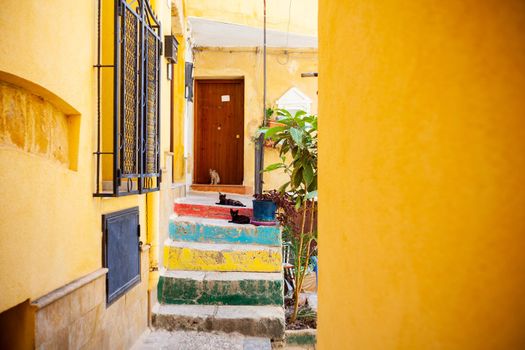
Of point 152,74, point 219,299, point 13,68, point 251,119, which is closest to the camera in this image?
point 13,68

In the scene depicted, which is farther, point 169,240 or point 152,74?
point 169,240

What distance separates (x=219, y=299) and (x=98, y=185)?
6.63ft

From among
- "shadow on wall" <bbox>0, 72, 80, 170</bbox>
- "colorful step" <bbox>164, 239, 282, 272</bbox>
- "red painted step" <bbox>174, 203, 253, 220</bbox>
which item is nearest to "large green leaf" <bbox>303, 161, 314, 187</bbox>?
"colorful step" <bbox>164, 239, 282, 272</bbox>

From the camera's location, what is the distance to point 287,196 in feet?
15.3

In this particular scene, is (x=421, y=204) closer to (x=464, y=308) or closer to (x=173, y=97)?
(x=464, y=308)

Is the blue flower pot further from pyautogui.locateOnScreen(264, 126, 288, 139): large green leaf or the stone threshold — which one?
the stone threshold

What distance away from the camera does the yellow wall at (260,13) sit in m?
6.79

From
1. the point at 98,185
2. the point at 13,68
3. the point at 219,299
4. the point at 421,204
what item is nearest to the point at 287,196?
the point at 219,299

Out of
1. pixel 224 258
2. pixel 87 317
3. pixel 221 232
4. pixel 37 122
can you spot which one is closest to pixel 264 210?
pixel 221 232

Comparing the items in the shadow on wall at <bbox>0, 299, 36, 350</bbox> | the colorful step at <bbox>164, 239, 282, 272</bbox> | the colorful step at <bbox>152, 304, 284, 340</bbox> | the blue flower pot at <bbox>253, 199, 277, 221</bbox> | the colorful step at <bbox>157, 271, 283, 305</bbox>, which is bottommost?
the colorful step at <bbox>152, 304, 284, 340</bbox>

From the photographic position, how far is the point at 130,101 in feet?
10.2

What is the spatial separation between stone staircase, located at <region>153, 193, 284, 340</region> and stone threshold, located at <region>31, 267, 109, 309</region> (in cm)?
149

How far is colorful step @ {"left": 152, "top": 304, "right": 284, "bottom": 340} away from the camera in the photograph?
12.5ft

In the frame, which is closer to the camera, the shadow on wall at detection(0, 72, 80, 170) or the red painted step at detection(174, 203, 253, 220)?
the shadow on wall at detection(0, 72, 80, 170)
